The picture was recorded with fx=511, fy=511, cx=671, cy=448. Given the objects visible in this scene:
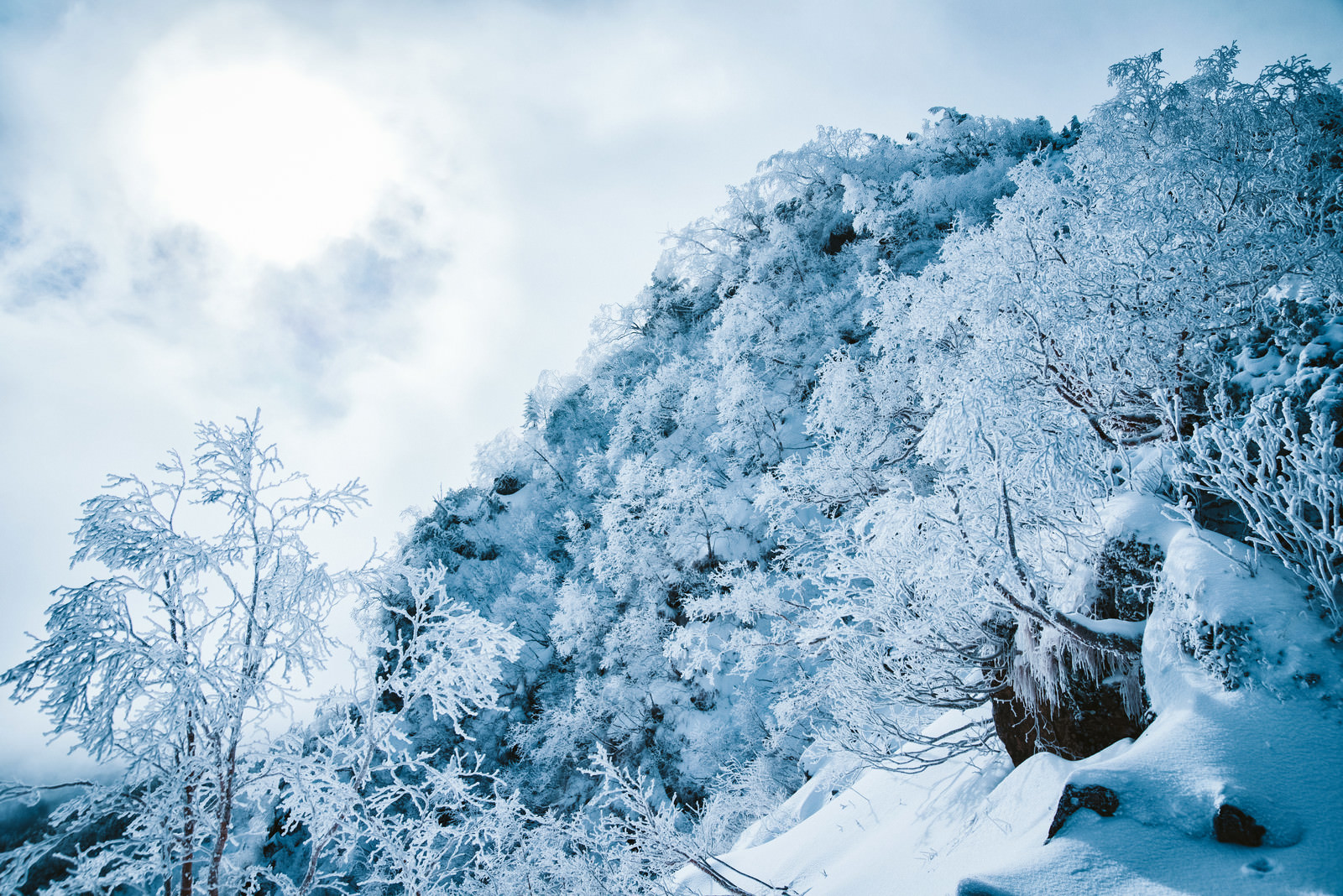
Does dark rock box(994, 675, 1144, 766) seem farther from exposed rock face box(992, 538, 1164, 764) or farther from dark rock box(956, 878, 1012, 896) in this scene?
dark rock box(956, 878, 1012, 896)

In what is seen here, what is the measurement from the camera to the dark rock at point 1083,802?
8.39 feet

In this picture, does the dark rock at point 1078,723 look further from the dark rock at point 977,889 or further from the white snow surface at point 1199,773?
the dark rock at point 977,889

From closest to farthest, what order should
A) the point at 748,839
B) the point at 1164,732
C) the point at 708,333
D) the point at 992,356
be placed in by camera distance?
1. the point at 1164,732
2. the point at 992,356
3. the point at 748,839
4. the point at 708,333

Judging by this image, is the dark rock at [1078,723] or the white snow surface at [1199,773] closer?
the white snow surface at [1199,773]

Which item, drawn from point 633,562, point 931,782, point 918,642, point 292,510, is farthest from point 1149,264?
point 633,562

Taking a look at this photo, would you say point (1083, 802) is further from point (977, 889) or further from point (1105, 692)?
point (1105, 692)

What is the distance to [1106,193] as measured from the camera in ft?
27.0

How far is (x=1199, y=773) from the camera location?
247 cm

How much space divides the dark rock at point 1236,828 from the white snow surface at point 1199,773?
21 mm

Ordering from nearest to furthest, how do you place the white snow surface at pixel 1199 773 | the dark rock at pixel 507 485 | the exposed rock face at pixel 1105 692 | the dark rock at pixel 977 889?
1. the white snow surface at pixel 1199 773
2. the dark rock at pixel 977 889
3. the exposed rock face at pixel 1105 692
4. the dark rock at pixel 507 485

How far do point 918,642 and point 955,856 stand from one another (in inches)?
73.0

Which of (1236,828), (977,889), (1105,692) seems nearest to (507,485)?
(1105,692)

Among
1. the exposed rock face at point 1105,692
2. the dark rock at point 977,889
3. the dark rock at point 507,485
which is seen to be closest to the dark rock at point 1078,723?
the exposed rock face at point 1105,692

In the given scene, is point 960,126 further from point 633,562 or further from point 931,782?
point 931,782
